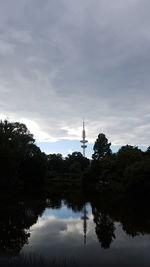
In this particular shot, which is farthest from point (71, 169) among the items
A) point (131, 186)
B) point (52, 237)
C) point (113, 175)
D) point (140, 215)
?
point (52, 237)

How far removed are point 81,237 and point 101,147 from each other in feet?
303

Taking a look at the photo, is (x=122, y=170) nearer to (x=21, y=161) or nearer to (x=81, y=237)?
(x=21, y=161)

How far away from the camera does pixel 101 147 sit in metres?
114

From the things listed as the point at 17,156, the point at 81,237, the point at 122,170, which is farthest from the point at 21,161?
the point at 81,237

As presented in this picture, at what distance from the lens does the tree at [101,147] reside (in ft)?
374

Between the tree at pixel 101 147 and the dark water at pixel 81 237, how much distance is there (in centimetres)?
7993

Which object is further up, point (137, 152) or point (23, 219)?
point (137, 152)

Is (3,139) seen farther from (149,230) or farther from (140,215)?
(149,230)

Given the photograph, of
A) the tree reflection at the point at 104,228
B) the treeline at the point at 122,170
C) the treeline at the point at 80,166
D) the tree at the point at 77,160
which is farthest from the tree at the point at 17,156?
the tree at the point at 77,160

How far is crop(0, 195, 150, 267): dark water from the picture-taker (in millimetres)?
16553

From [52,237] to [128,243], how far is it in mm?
5157

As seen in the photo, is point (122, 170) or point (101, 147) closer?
point (122, 170)

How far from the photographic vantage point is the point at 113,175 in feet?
272

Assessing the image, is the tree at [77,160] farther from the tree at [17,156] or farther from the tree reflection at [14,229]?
the tree reflection at [14,229]
